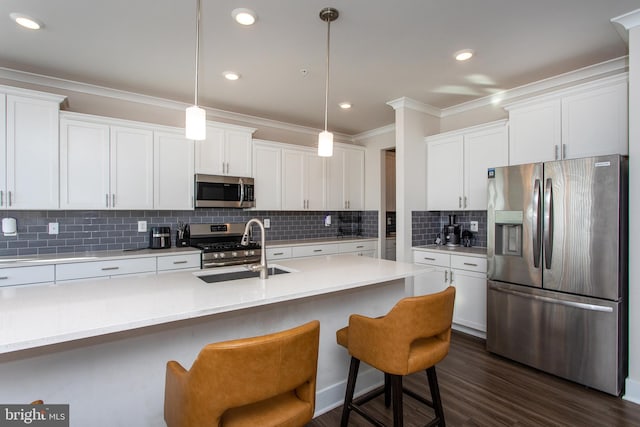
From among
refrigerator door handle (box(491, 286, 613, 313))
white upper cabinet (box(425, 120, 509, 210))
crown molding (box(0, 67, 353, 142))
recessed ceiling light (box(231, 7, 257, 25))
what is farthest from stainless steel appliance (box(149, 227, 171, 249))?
refrigerator door handle (box(491, 286, 613, 313))

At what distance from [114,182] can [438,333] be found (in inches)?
131

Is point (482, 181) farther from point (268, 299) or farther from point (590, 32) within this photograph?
point (268, 299)

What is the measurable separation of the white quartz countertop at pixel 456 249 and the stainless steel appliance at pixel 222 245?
1998 mm

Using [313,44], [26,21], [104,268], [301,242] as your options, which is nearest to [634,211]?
[313,44]

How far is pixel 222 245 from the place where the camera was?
12.5 feet

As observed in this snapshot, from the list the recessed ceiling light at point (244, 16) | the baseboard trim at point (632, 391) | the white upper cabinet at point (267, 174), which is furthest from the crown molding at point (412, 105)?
the baseboard trim at point (632, 391)

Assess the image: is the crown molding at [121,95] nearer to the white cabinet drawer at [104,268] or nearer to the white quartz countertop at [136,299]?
the white cabinet drawer at [104,268]

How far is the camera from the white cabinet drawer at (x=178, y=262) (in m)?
3.35

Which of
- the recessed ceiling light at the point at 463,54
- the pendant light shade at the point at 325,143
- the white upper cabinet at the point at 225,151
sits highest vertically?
the recessed ceiling light at the point at 463,54

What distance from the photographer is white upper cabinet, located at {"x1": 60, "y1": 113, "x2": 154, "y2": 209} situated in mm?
3164

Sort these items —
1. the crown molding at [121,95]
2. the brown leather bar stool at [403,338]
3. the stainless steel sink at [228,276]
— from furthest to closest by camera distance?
1. the crown molding at [121,95]
2. the stainless steel sink at [228,276]
3. the brown leather bar stool at [403,338]

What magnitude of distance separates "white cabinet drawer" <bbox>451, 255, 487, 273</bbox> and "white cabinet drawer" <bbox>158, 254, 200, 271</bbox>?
2812 millimetres

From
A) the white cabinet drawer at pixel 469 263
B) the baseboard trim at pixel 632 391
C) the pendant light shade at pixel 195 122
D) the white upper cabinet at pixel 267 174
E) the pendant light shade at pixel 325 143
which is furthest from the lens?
the white upper cabinet at pixel 267 174

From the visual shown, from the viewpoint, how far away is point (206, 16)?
7.48 ft
